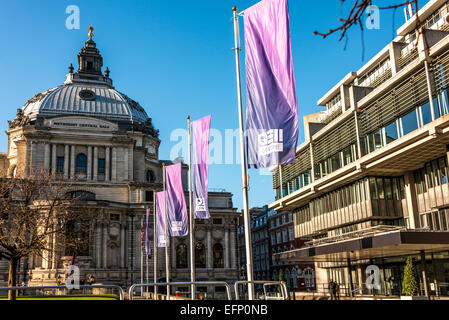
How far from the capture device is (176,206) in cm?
3619

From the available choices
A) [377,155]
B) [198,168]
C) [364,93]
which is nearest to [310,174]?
[364,93]

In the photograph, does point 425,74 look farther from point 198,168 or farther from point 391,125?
point 198,168

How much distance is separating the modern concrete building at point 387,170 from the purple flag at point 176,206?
1228cm

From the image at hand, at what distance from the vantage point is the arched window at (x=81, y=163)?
8694 centimetres

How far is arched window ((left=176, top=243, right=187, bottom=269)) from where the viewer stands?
86375mm

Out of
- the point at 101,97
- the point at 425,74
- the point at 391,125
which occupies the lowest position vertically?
the point at 391,125

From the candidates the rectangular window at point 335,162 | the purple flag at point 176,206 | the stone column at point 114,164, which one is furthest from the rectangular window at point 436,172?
the stone column at point 114,164

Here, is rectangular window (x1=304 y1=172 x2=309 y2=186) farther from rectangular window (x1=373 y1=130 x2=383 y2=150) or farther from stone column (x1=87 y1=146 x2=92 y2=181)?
stone column (x1=87 y1=146 x2=92 y2=181)

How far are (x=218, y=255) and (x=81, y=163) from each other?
99.4 ft

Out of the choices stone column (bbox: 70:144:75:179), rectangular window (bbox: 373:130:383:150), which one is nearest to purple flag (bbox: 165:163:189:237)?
rectangular window (bbox: 373:130:383:150)

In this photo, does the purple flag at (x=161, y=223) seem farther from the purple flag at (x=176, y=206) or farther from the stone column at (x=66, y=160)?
the stone column at (x=66, y=160)
